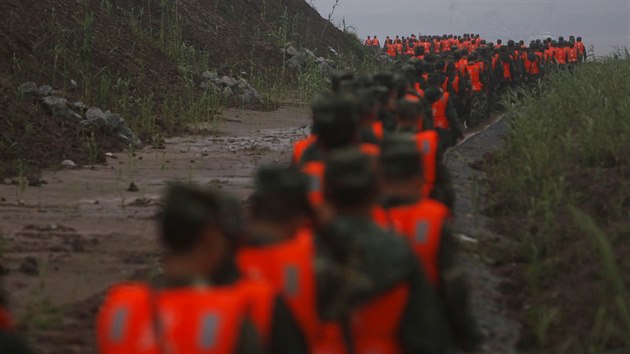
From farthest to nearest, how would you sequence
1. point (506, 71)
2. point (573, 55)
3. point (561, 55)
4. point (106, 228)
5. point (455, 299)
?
1. point (573, 55)
2. point (561, 55)
3. point (506, 71)
4. point (106, 228)
5. point (455, 299)

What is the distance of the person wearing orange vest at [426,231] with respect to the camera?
4969mm

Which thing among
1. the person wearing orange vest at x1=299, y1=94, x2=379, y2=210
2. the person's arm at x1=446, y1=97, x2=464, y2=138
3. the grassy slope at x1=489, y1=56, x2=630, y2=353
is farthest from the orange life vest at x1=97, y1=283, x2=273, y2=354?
the person's arm at x1=446, y1=97, x2=464, y2=138

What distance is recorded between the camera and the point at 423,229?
16.4 feet

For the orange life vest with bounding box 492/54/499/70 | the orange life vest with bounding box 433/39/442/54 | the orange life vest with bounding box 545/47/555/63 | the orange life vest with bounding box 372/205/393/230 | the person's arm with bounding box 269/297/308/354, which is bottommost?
the person's arm with bounding box 269/297/308/354

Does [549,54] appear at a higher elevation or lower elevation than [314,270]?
higher

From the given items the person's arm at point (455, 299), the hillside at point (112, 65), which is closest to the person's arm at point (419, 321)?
the person's arm at point (455, 299)

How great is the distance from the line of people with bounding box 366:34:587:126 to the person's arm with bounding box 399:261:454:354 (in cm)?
1037

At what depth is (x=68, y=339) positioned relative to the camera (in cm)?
745

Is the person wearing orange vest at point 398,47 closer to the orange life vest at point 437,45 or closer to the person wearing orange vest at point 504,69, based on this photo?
the orange life vest at point 437,45

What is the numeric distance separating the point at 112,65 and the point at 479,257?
13.2 metres

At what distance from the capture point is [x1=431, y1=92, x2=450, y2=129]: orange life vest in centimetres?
1385

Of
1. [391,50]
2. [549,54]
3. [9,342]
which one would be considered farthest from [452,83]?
[391,50]

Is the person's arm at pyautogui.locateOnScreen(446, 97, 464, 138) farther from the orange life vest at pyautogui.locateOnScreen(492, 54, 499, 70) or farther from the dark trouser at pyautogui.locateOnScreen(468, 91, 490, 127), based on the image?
the orange life vest at pyautogui.locateOnScreen(492, 54, 499, 70)

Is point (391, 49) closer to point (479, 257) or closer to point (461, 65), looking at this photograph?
point (461, 65)
